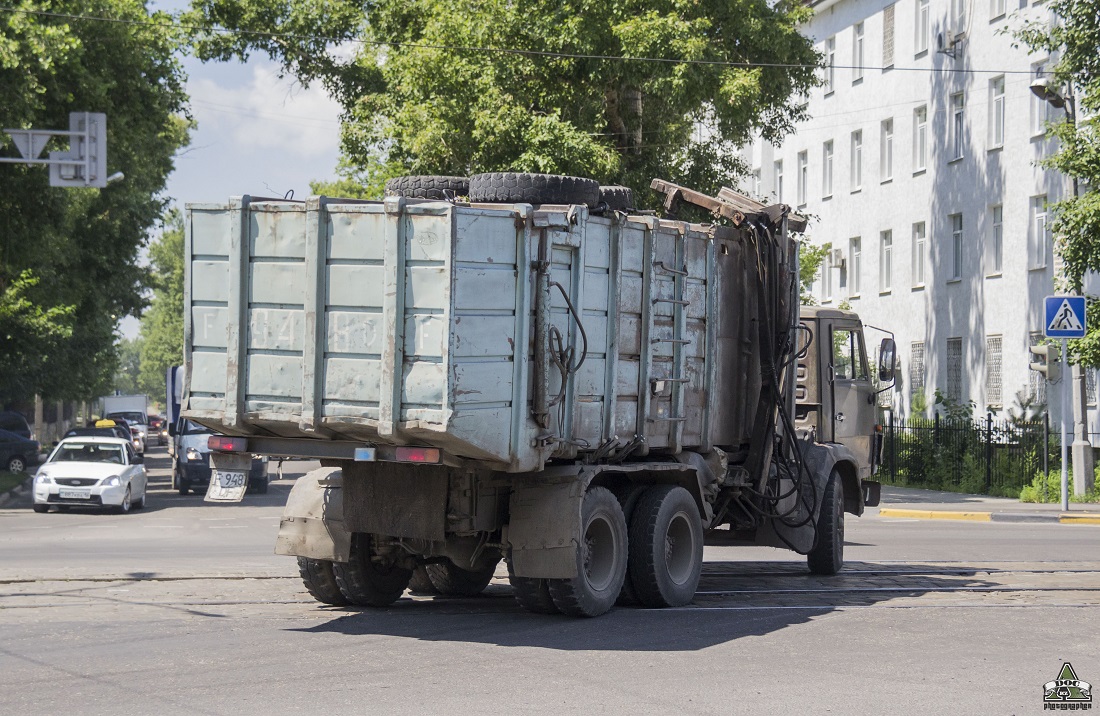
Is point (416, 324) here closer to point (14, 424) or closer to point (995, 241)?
point (995, 241)

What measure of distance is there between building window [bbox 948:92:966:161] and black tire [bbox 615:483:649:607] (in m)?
29.4

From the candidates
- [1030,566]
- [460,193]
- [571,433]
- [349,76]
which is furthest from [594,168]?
[571,433]

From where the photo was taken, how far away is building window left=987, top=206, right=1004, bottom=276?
3694 centimetres

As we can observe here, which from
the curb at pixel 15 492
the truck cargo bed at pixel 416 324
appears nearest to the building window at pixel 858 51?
the curb at pixel 15 492

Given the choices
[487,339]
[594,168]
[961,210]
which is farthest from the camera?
[961,210]

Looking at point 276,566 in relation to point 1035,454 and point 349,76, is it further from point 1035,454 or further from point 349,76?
point 349,76

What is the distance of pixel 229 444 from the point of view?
1015 centimetres

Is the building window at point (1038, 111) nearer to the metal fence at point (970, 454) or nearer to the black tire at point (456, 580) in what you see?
the metal fence at point (970, 454)

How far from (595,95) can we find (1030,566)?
52.3 feet

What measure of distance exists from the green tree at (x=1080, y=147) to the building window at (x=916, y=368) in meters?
15.1

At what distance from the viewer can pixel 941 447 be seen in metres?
32.1

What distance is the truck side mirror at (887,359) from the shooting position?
1510cm

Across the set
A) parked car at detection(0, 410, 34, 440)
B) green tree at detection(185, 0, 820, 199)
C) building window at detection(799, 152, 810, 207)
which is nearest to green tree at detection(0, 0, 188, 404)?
green tree at detection(185, 0, 820, 199)

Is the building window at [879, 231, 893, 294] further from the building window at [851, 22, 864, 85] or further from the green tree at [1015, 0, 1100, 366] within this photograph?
the green tree at [1015, 0, 1100, 366]
